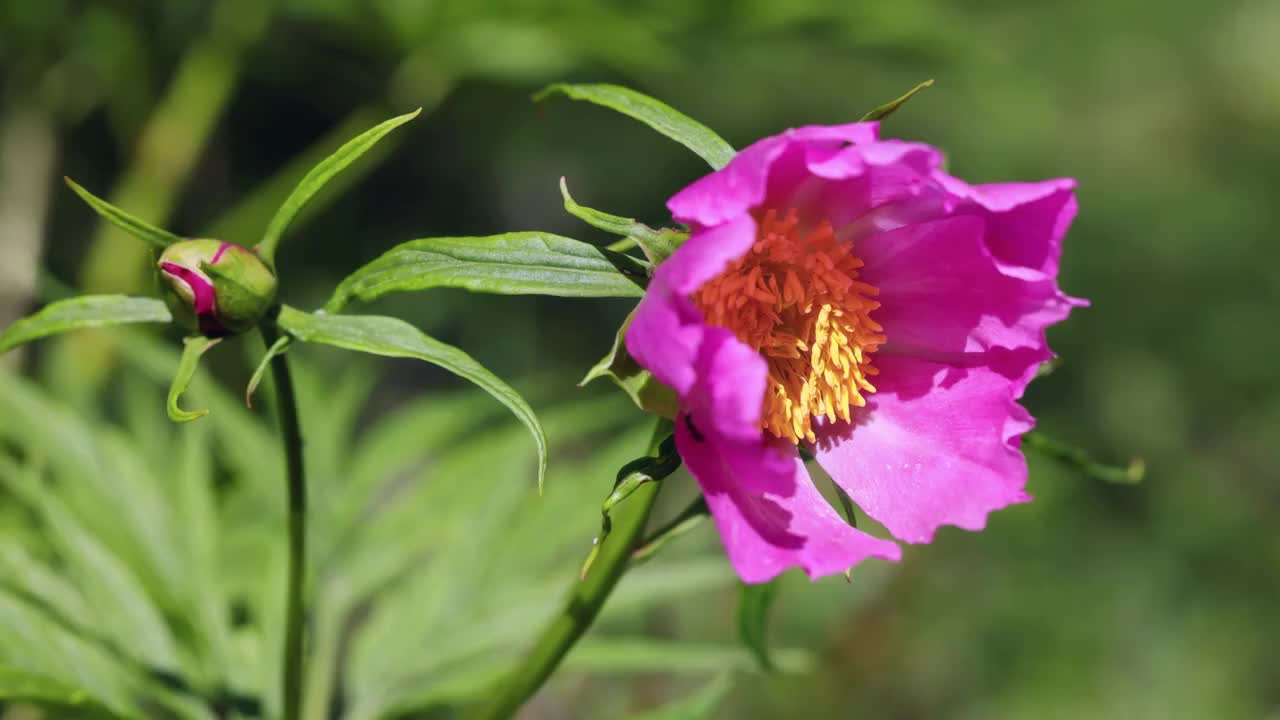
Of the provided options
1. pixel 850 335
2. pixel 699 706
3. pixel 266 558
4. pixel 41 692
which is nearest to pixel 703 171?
pixel 266 558

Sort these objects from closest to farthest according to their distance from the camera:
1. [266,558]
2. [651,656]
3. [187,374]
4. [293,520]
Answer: [187,374]
[293,520]
[651,656]
[266,558]

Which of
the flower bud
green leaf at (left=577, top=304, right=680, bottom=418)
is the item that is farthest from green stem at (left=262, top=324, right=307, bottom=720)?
green leaf at (left=577, top=304, right=680, bottom=418)

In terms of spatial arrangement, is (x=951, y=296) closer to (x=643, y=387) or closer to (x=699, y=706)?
(x=643, y=387)

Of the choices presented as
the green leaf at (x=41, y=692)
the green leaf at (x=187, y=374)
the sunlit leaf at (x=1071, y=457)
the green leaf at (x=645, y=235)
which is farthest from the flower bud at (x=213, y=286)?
the sunlit leaf at (x=1071, y=457)

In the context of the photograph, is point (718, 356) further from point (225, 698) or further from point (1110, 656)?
point (1110, 656)

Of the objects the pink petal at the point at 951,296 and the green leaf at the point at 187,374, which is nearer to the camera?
the green leaf at the point at 187,374

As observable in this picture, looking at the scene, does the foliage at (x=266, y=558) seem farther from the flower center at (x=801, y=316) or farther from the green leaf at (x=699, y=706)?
the flower center at (x=801, y=316)

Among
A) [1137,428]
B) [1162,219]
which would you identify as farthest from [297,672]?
[1162,219]
